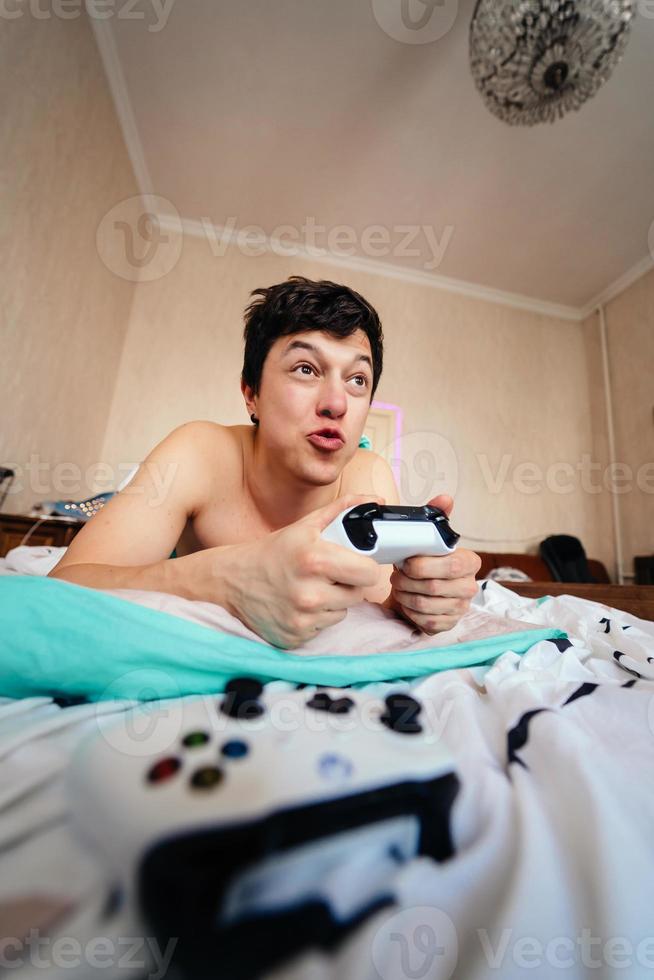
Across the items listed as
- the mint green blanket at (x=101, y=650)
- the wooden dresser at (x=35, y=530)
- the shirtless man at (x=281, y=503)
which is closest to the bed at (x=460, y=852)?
the mint green blanket at (x=101, y=650)

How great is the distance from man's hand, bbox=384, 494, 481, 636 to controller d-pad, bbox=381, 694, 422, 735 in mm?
167

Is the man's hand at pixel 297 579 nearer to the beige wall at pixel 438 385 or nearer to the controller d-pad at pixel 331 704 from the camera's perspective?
the controller d-pad at pixel 331 704

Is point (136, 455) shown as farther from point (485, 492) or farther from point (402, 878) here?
point (402, 878)

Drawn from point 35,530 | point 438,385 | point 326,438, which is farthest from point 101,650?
point 438,385

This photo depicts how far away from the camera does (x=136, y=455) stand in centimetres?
274

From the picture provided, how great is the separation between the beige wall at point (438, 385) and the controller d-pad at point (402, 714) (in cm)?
265

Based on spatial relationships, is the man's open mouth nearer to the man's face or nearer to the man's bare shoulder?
the man's face

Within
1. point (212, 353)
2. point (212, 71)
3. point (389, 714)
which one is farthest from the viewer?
point (212, 353)

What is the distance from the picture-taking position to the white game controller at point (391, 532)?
43cm

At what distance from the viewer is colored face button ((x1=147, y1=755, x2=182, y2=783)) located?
0.22 meters

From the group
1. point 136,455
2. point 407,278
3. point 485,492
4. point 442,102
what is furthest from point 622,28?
point 136,455

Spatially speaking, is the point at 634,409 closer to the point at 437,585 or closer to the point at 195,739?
the point at 437,585

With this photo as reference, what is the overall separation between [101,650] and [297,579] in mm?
181

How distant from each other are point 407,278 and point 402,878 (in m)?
3.66
